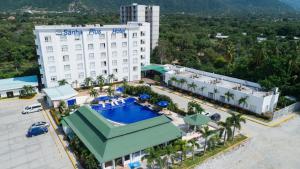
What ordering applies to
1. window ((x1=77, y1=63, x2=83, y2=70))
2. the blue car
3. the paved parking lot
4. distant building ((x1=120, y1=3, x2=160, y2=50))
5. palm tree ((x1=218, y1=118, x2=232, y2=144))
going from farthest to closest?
distant building ((x1=120, y1=3, x2=160, y2=50))
window ((x1=77, y1=63, x2=83, y2=70))
the blue car
palm tree ((x1=218, y1=118, x2=232, y2=144))
the paved parking lot

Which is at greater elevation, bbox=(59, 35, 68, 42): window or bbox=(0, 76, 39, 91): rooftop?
bbox=(59, 35, 68, 42): window

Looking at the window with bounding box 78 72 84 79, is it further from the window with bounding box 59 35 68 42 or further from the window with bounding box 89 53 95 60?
the window with bounding box 59 35 68 42

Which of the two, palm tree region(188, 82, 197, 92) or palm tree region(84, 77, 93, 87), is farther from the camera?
palm tree region(84, 77, 93, 87)

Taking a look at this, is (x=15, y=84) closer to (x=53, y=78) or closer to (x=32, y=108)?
(x=53, y=78)

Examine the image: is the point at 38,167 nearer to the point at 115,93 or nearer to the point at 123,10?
the point at 115,93

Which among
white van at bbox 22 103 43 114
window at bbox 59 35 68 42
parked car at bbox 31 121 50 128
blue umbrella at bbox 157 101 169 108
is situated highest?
window at bbox 59 35 68 42

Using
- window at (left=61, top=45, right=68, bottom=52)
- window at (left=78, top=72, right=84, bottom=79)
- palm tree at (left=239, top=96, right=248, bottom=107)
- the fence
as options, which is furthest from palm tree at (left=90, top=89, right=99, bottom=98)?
the fence
